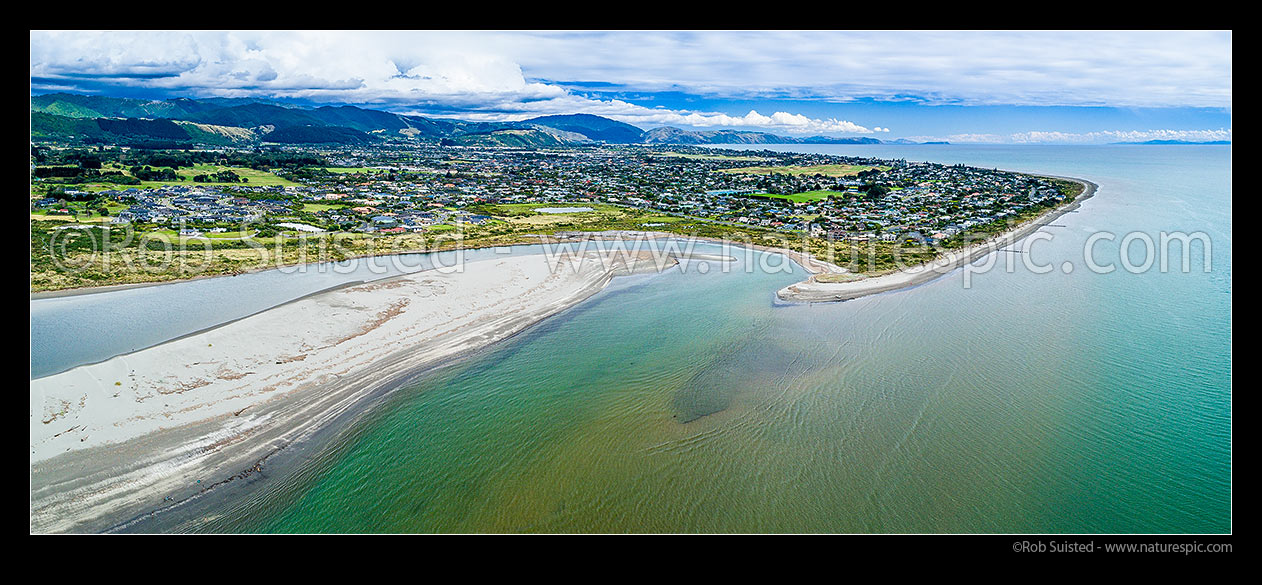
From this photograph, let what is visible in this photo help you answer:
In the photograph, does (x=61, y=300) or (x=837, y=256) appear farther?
(x=837, y=256)

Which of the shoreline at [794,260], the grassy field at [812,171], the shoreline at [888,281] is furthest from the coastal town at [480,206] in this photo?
the grassy field at [812,171]

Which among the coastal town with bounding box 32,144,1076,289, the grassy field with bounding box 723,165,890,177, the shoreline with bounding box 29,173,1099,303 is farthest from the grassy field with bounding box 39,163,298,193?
the grassy field with bounding box 723,165,890,177

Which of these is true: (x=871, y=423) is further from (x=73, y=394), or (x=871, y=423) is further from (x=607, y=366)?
(x=73, y=394)

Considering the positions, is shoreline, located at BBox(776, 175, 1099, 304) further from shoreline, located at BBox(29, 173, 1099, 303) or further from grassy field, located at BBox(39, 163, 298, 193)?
grassy field, located at BBox(39, 163, 298, 193)

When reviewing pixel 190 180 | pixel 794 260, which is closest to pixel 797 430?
pixel 794 260

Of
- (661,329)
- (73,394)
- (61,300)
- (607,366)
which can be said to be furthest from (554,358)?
(61,300)

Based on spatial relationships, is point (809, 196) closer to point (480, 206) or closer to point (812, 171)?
point (480, 206)
